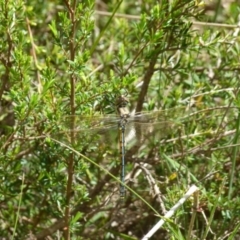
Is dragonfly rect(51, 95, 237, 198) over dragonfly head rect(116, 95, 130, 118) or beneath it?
beneath

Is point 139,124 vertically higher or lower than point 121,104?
lower

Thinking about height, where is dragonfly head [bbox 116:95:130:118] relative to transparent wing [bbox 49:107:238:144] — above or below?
above

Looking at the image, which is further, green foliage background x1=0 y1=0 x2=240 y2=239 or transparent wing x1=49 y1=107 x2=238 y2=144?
transparent wing x1=49 y1=107 x2=238 y2=144

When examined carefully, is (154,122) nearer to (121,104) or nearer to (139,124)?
(139,124)

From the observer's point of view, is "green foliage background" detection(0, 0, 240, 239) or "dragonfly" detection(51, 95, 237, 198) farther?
"dragonfly" detection(51, 95, 237, 198)

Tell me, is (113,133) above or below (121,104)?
below

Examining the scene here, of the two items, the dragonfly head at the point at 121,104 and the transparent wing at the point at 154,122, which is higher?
the dragonfly head at the point at 121,104

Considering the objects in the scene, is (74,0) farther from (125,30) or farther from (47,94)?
(125,30)

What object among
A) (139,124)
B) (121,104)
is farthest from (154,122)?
(121,104)

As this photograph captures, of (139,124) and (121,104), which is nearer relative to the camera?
(121,104)

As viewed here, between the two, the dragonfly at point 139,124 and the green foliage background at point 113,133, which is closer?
the green foliage background at point 113,133
